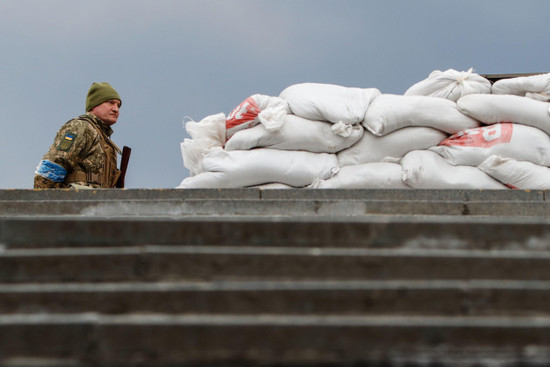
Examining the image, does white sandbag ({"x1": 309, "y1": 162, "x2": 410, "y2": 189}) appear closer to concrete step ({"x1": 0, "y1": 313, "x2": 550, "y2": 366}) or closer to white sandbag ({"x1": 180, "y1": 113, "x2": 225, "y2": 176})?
white sandbag ({"x1": 180, "y1": 113, "x2": 225, "y2": 176})

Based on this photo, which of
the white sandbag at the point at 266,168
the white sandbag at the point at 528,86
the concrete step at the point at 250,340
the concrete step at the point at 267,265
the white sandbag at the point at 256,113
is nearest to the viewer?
the concrete step at the point at 250,340

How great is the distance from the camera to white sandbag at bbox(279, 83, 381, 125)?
17.5 ft

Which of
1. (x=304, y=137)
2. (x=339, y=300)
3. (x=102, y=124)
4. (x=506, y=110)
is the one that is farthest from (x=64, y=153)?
(x=339, y=300)

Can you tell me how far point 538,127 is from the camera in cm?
539

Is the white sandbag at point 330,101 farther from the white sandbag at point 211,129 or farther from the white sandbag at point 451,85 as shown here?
the white sandbag at point 211,129

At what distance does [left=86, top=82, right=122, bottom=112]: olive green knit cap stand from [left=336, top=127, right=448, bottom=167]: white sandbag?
8.41 ft

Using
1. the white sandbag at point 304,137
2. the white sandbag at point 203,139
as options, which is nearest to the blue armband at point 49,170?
the white sandbag at point 203,139

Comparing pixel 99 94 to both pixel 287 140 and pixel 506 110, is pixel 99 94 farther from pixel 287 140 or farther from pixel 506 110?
pixel 506 110

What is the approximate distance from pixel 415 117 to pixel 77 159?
2976mm

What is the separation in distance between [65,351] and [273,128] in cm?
318

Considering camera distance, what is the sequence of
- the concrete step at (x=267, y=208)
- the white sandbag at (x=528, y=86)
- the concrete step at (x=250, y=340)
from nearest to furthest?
1. the concrete step at (x=250, y=340)
2. the concrete step at (x=267, y=208)
3. the white sandbag at (x=528, y=86)

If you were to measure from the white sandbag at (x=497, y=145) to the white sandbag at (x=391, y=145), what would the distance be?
0.14 metres

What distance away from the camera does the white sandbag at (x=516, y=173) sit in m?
5.12

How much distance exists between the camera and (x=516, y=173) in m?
5.14
